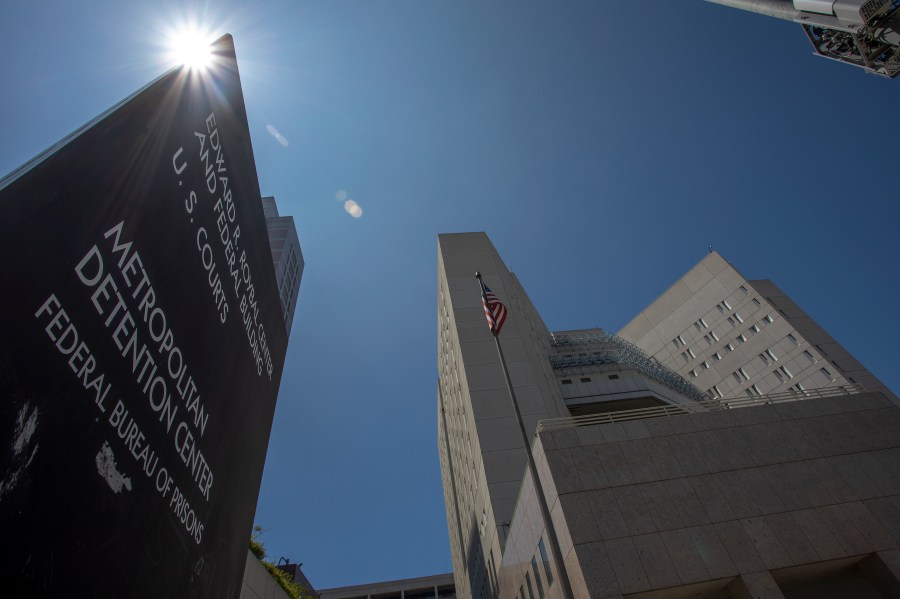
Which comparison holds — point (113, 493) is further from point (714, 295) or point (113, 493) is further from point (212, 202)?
point (714, 295)

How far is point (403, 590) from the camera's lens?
91188 mm

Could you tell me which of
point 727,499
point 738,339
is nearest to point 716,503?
point 727,499

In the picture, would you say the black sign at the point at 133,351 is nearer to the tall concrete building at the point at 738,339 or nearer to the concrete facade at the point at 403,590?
the tall concrete building at the point at 738,339

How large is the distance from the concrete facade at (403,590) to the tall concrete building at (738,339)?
58405 mm

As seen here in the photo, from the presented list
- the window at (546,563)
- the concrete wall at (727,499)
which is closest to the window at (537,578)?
the concrete wall at (727,499)

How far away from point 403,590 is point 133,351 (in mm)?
100425


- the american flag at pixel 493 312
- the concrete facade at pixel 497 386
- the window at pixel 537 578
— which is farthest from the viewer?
the concrete facade at pixel 497 386

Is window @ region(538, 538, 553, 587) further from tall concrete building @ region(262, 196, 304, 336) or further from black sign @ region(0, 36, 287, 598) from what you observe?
tall concrete building @ region(262, 196, 304, 336)

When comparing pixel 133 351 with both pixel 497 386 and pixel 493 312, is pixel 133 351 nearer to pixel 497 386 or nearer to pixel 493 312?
pixel 493 312

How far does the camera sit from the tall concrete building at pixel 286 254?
45.5m

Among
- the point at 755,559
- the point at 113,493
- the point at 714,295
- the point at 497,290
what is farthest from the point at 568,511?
the point at 714,295

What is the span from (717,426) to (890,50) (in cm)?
3859

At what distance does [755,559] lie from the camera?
572 inches

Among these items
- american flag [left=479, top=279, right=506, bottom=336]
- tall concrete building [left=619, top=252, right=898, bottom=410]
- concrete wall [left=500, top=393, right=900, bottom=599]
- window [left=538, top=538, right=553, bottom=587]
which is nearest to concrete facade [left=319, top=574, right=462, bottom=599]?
tall concrete building [left=619, top=252, right=898, bottom=410]
